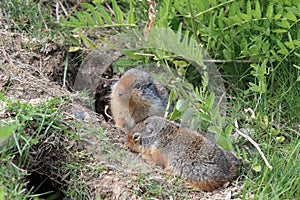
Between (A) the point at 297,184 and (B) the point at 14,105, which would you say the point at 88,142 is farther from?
(A) the point at 297,184

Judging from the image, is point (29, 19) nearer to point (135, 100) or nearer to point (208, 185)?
point (135, 100)

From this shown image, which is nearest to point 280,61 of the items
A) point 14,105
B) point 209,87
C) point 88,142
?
point 209,87

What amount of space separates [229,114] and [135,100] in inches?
35.7

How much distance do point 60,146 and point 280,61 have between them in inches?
85.6

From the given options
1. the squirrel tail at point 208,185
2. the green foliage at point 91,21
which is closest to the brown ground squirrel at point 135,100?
the green foliage at point 91,21

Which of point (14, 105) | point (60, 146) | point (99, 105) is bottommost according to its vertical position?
point (99, 105)

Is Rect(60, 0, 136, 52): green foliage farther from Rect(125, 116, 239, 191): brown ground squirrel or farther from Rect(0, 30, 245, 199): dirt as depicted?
Rect(125, 116, 239, 191): brown ground squirrel

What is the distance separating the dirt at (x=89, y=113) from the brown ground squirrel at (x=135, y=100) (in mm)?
201

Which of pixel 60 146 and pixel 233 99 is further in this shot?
pixel 233 99

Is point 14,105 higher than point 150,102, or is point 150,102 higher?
point 14,105

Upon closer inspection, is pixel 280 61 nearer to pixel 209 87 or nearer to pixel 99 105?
pixel 209 87

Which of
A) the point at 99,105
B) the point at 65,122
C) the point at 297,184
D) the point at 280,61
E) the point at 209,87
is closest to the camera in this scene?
the point at 297,184

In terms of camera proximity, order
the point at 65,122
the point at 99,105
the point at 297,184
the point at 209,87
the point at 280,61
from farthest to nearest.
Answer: the point at 99,105, the point at 209,87, the point at 280,61, the point at 65,122, the point at 297,184

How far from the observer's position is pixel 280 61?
5.57 meters
